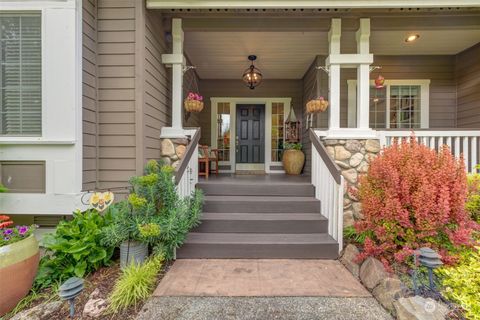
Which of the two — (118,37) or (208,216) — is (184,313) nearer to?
(208,216)

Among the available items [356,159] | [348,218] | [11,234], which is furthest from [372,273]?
[11,234]

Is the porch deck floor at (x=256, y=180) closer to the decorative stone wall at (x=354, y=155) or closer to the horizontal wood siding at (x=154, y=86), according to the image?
the decorative stone wall at (x=354, y=155)

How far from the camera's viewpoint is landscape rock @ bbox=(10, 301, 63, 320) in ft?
6.45

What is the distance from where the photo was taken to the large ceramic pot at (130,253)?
2455 millimetres

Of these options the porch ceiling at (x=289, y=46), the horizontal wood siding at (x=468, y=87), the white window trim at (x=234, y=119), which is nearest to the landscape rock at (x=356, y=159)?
the porch ceiling at (x=289, y=46)

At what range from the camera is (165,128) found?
11.7 ft

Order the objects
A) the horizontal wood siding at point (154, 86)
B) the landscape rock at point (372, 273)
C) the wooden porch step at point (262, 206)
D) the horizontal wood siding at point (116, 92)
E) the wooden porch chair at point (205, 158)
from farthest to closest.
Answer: the wooden porch chair at point (205, 158) < the wooden porch step at point (262, 206) < the horizontal wood siding at point (154, 86) < the horizontal wood siding at point (116, 92) < the landscape rock at point (372, 273)

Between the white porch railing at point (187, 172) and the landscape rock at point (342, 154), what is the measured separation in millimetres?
2019

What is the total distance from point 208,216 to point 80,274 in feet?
4.60

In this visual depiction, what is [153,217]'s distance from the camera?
253cm

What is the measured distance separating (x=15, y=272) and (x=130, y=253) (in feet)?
2.98

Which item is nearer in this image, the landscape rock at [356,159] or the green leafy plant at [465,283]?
the green leafy plant at [465,283]

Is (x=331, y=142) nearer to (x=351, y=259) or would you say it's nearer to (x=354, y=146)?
(x=354, y=146)

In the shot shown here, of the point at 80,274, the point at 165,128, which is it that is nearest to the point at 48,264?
the point at 80,274
